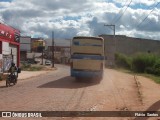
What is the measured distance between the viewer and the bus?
1095 inches

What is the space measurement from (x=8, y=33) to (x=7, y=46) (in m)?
1.55

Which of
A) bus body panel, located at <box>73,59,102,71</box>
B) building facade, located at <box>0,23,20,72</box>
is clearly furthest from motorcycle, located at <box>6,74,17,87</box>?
building facade, located at <box>0,23,20,72</box>

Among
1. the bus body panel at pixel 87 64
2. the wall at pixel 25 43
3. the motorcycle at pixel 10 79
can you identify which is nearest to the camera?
→ the motorcycle at pixel 10 79

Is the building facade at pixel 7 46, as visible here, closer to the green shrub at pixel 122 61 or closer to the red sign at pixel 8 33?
the red sign at pixel 8 33

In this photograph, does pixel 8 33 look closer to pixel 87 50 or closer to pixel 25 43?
pixel 87 50

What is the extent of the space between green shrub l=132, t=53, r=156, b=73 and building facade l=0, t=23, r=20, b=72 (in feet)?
65.8

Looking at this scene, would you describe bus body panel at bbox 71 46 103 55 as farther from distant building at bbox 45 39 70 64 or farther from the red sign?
distant building at bbox 45 39 70 64

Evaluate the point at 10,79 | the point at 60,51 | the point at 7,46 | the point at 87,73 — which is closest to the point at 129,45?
the point at 7,46

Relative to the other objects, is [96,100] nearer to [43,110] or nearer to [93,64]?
[43,110]

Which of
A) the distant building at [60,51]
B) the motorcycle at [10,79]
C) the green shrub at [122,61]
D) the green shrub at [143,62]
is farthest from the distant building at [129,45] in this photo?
the motorcycle at [10,79]

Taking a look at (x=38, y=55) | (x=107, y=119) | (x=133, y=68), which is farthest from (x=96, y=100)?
(x=38, y=55)

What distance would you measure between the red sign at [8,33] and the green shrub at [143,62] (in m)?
20.2

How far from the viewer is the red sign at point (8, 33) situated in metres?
37.5

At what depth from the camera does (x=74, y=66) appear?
28172 mm
